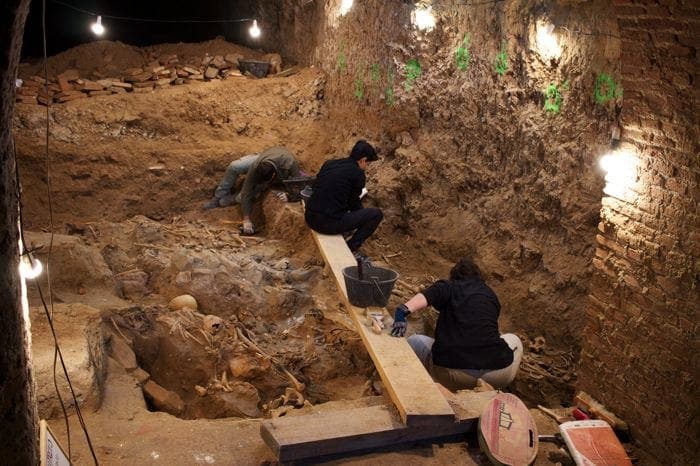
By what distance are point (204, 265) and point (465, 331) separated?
3.34 m

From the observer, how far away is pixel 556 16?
21.8 ft

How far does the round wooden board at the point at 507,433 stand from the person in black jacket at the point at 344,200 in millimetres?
3031

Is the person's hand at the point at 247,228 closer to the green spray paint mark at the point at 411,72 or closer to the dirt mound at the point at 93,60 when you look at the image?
the green spray paint mark at the point at 411,72

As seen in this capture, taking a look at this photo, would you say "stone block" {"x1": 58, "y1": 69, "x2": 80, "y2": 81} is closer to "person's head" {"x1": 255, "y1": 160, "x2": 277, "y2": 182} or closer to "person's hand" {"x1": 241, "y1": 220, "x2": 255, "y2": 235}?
"person's head" {"x1": 255, "y1": 160, "x2": 277, "y2": 182}

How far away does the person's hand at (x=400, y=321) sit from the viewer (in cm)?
573

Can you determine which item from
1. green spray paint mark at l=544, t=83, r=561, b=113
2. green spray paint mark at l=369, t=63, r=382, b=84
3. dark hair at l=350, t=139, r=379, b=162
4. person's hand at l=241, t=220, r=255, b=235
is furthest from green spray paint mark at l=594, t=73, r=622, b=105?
person's hand at l=241, t=220, r=255, b=235

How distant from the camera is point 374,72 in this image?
31.4 ft

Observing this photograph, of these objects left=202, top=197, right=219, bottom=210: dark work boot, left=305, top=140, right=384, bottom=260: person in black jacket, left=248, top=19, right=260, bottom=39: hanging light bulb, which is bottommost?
left=202, top=197, right=219, bottom=210: dark work boot

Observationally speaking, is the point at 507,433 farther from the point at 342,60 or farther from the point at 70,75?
the point at 70,75

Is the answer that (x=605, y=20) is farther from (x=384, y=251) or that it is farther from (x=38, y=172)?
(x=38, y=172)

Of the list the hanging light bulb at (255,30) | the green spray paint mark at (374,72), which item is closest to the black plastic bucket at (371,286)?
the green spray paint mark at (374,72)

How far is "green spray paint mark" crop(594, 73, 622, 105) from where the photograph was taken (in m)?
6.09

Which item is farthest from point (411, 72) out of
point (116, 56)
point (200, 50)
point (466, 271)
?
point (116, 56)

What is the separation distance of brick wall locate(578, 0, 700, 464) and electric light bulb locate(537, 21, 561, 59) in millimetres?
1752
